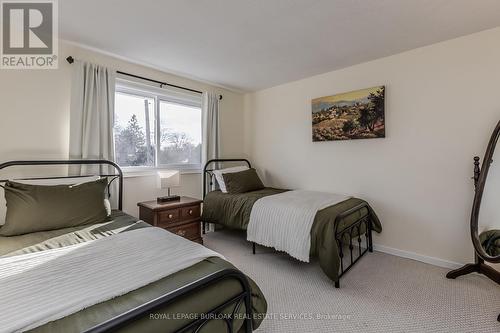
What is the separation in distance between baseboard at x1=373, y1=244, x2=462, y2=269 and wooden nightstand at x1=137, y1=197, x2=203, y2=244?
2.31 metres

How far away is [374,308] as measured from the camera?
186cm

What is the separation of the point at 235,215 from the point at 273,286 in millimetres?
1014

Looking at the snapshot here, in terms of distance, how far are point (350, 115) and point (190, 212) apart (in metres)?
2.44

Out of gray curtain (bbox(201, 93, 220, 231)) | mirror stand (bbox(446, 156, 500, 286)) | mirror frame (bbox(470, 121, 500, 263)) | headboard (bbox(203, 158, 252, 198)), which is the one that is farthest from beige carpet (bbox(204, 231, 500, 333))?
gray curtain (bbox(201, 93, 220, 231))

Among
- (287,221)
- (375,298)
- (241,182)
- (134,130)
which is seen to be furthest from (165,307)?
(134,130)

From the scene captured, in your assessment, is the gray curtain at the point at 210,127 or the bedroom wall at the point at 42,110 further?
the gray curtain at the point at 210,127

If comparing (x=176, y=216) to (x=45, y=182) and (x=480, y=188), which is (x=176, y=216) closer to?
(x=45, y=182)

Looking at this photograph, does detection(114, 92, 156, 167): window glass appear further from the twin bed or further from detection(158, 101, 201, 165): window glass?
the twin bed

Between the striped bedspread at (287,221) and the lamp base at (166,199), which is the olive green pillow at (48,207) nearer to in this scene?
the lamp base at (166,199)

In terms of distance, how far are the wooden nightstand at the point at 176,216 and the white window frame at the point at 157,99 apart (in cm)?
49

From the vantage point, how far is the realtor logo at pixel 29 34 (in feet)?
6.32

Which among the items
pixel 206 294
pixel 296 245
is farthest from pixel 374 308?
pixel 206 294

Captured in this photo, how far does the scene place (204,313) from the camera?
1.00 metres

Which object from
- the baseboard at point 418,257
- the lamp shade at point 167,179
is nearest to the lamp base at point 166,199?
the lamp shade at point 167,179
